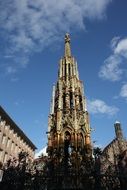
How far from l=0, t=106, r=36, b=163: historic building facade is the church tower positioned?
890 cm

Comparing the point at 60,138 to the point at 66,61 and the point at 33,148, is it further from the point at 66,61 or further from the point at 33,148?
the point at 33,148

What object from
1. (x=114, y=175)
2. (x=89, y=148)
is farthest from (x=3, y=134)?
(x=114, y=175)

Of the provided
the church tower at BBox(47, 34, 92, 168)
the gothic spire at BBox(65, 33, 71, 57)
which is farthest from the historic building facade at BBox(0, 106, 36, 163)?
the gothic spire at BBox(65, 33, 71, 57)

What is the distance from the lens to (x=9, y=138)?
1531 inches

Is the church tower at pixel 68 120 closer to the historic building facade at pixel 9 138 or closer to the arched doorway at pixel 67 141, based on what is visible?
the arched doorway at pixel 67 141

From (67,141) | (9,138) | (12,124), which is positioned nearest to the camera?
(67,141)

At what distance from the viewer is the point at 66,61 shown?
39.8 meters

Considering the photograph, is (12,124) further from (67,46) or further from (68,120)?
(67,46)

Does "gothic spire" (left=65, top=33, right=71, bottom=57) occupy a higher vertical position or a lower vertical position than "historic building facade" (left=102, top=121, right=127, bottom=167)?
higher

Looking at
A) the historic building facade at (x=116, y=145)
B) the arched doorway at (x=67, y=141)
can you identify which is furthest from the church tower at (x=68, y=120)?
the historic building facade at (x=116, y=145)

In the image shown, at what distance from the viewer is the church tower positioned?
28.0m

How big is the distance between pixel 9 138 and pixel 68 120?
13074mm

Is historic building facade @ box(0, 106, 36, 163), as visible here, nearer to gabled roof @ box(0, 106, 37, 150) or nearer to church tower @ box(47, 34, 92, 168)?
gabled roof @ box(0, 106, 37, 150)

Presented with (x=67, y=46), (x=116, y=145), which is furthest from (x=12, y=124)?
(x=116, y=145)
